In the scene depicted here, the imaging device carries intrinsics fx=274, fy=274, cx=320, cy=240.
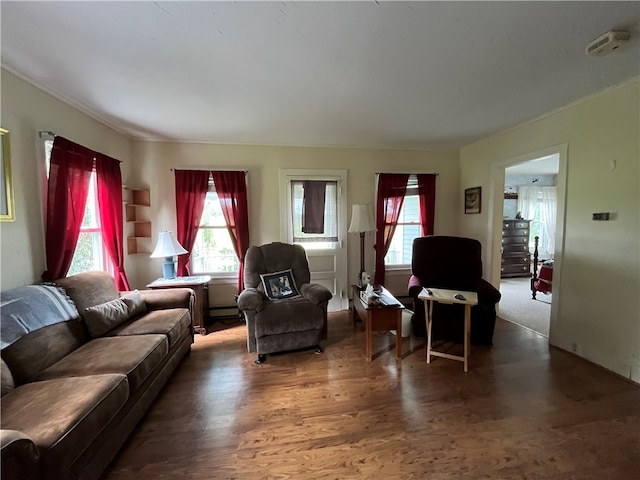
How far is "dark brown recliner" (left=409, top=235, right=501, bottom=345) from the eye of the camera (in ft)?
9.37

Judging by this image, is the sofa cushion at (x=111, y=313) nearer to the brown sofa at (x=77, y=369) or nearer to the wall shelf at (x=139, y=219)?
the brown sofa at (x=77, y=369)

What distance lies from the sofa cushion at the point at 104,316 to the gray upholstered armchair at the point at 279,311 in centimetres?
97

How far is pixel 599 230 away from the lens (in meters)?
2.44

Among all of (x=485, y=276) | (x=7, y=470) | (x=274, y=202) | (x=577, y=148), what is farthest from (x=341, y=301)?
(x=7, y=470)

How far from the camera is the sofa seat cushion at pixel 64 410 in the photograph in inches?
46.5

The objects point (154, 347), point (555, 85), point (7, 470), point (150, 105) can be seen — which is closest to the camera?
point (7, 470)

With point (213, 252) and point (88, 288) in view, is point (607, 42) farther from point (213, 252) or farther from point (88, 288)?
point (213, 252)

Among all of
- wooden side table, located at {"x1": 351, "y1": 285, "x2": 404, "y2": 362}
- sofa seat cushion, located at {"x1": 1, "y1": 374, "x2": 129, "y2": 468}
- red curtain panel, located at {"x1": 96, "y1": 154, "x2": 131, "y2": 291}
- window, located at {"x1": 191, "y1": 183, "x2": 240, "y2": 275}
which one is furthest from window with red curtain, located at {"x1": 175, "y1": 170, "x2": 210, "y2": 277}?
wooden side table, located at {"x1": 351, "y1": 285, "x2": 404, "y2": 362}

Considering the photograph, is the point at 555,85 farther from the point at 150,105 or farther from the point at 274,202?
the point at 150,105

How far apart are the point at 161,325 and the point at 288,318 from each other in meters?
1.08

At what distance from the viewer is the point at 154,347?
6.52ft

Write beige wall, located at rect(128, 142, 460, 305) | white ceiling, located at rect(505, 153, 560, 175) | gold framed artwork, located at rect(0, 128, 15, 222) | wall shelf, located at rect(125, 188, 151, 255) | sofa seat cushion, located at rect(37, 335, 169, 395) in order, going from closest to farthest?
sofa seat cushion, located at rect(37, 335, 169, 395)
gold framed artwork, located at rect(0, 128, 15, 222)
wall shelf, located at rect(125, 188, 151, 255)
beige wall, located at rect(128, 142, 460, 305)
white ceiling, located at rect(505, 153, 560, 175)

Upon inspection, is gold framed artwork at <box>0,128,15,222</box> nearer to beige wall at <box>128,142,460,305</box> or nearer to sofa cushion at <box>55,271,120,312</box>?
sofa cushion at <box>55,271,120,312</box>

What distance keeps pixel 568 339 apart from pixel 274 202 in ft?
12.1
